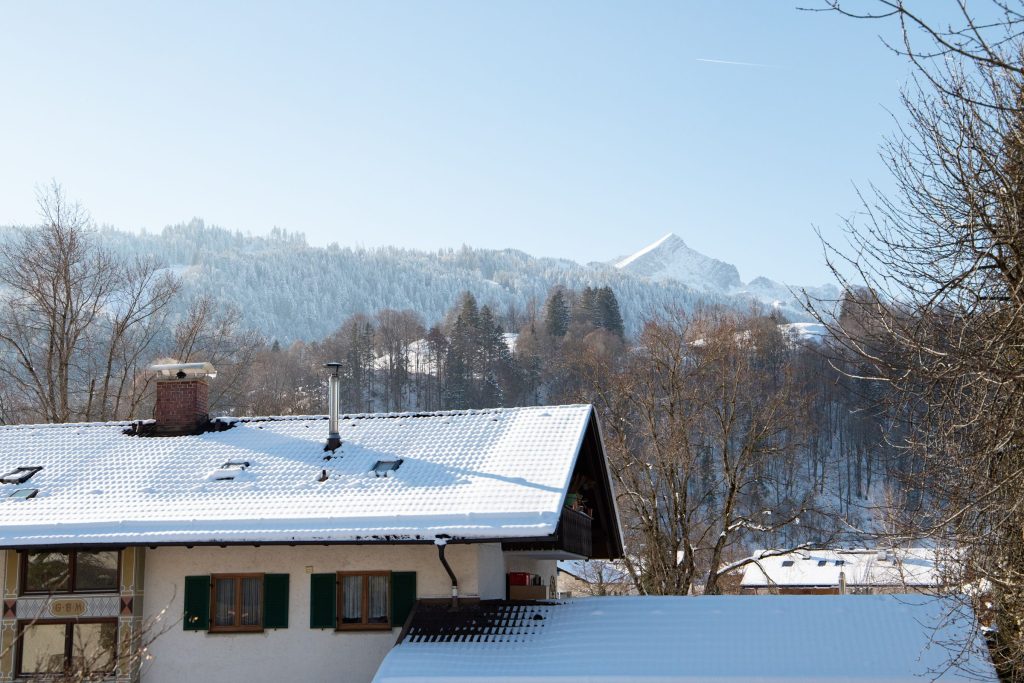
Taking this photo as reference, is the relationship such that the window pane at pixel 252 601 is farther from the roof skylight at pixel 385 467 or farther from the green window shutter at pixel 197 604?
the roof skylight at pixel 385 467

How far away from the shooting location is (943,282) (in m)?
10.4

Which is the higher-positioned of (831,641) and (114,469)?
(114,469)

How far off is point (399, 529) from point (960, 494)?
7662 millimetres

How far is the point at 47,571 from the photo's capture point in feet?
57.5

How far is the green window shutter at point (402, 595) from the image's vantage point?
16641mm

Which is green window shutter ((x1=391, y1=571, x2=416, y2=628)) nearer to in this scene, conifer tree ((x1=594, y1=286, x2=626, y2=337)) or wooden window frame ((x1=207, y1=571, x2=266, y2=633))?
wooden window frame ((x1=207, y1=571, x2=266, y2=633))

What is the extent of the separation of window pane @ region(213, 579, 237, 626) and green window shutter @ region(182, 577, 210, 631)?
146mm

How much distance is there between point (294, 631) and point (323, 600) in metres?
0.63

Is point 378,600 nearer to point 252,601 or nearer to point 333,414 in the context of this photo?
point 252,601

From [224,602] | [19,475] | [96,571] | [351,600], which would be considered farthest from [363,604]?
[19,475]

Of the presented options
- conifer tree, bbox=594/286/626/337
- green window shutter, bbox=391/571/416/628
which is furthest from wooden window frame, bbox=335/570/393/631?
conifer tree, bbox=594/286/626/337

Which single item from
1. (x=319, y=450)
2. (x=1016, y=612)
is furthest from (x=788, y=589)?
(x=1016, y=612)

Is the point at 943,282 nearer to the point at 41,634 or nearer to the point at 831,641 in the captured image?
the point at 831,641

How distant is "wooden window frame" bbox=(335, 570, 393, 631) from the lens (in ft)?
55.0
